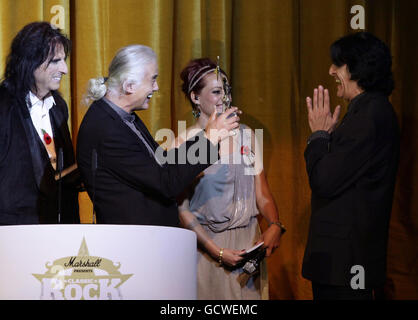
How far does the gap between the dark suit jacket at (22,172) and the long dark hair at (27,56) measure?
0.18 ft

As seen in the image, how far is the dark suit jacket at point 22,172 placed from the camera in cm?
214

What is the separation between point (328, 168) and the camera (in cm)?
207

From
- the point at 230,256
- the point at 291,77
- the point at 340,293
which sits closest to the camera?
the point at 340,293

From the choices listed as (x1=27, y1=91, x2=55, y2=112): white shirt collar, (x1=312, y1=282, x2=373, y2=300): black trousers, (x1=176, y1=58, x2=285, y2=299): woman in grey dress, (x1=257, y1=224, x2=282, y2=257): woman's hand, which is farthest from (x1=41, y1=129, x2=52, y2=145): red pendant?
(x1=312, y1=282, x2=373, y2=300): black trousers

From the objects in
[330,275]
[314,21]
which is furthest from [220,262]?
[314,21]

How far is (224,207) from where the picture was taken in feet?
8.35

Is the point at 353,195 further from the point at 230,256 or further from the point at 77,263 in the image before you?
the point at 77,263

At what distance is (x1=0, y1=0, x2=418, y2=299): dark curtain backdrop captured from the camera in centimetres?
318

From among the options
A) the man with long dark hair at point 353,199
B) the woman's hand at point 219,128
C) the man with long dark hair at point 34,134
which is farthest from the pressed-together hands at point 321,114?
the man with long dark hair at point 34,134

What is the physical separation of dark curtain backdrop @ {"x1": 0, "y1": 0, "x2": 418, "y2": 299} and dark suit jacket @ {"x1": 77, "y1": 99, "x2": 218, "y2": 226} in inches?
A: 41.9

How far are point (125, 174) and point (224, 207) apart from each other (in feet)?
2.21

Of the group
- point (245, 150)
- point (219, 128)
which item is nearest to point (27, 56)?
point (219, 128)

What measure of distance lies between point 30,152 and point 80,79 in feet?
2.67

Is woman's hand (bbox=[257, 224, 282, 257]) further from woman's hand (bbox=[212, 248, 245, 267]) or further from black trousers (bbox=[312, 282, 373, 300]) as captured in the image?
black trousers (bbox=[312, 282, 373, 300])
